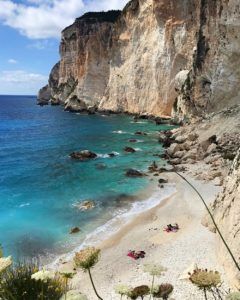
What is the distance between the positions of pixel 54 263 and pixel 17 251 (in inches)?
108

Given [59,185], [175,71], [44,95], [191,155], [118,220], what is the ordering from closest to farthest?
[118,220] → [59,185] → [191,155] → [175,71] → [44,95]

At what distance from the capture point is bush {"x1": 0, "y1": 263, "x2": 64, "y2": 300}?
5.78m

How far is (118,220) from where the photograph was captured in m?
24.7

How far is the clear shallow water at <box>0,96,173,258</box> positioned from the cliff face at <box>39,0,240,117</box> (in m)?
8.58

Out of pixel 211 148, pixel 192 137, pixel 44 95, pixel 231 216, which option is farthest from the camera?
pixel 44 95

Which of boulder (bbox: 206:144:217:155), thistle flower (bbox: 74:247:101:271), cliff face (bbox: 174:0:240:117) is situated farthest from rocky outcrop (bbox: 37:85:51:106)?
thistle flower (bbox: 74:247:101:271)

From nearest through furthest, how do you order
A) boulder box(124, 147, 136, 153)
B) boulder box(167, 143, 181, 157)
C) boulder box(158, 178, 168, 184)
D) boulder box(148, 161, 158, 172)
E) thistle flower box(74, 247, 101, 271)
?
thistle flower box(74, 247, 101, 271) < boulder box(158, 178, 168, 184) < boulder box(148, 161, 158, 172) < boulder box(167, 143, 181, 157) < boulder box(124, 147, 136, 153)

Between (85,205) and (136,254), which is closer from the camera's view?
(136,254)

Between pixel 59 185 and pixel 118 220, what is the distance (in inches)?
415

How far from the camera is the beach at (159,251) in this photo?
15.8m

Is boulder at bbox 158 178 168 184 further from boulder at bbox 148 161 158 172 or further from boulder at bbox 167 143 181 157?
boulder at bbox 167 143 181 157

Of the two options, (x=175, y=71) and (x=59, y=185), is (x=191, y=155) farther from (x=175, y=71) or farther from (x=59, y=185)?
(x=175, y=71)

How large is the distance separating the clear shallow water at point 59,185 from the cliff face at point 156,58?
8.58 metres

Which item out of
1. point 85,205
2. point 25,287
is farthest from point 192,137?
point 25,287
